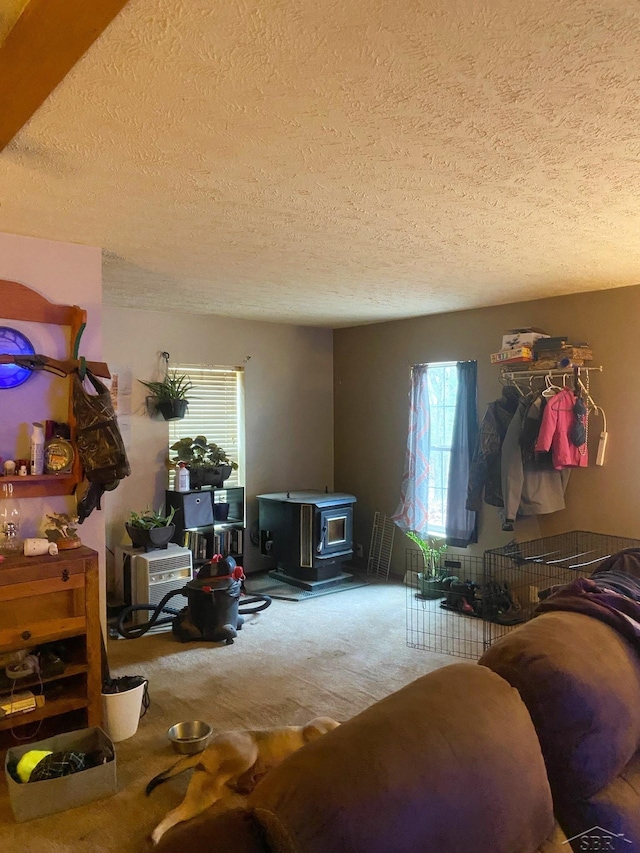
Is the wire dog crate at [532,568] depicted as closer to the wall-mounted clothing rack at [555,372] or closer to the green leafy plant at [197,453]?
the wall-mounted clothing rack at [555,372]

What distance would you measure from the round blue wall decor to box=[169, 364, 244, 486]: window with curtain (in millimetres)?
2483

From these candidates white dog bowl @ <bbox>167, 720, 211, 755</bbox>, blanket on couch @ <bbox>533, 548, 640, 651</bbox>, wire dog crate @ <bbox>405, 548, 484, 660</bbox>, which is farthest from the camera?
wire dog crate @ <bbox>405, 548, 484, 660</bbox>

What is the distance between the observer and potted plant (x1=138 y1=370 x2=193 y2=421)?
512 cm

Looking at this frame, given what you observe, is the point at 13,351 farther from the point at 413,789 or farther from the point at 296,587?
the point at 296,587

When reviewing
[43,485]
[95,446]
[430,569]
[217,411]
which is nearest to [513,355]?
[430,569]

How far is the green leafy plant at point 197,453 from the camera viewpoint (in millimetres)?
5215

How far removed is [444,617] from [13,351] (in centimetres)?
345

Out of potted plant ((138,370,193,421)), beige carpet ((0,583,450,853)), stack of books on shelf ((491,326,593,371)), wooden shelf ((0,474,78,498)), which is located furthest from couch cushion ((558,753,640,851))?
potted plant ((138,370,193,421))

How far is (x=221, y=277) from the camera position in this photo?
387 centimetres

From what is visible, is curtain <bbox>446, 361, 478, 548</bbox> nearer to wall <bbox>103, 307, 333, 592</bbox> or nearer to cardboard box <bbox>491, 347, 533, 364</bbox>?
cardboard box <bbox>491, 347, 533, 364</bbox>

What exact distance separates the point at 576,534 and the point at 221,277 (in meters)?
2.98

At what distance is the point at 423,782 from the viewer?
1085 mm

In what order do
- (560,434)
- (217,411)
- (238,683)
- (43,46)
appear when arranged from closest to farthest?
(43,46) → (238,683) → (560,434) → (217,411)

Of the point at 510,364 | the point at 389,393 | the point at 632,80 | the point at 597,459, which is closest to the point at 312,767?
the point at 632,80
